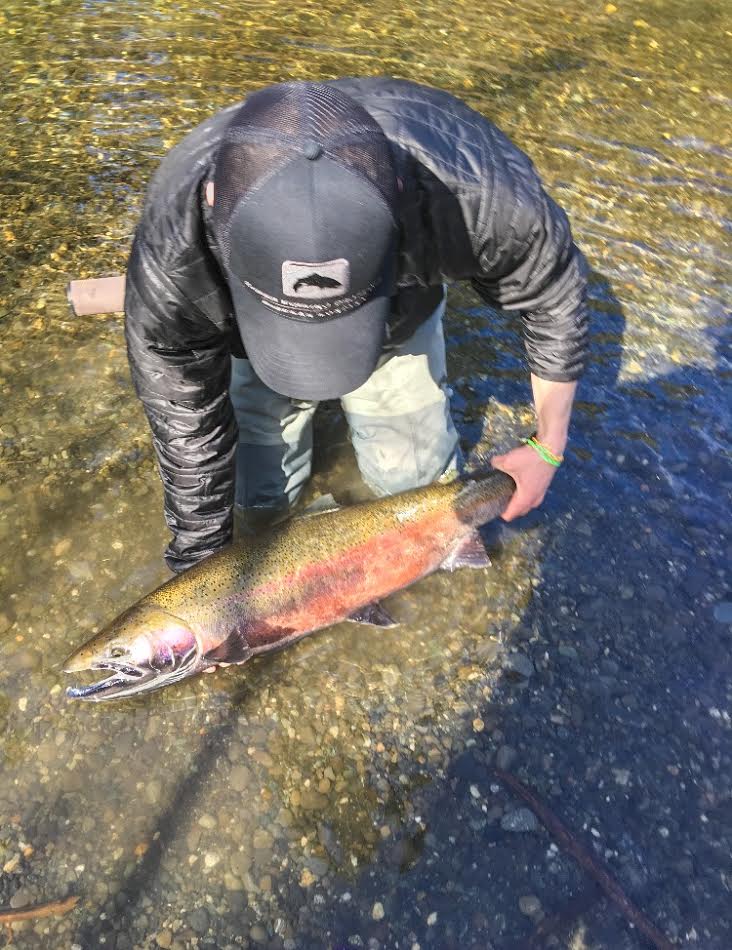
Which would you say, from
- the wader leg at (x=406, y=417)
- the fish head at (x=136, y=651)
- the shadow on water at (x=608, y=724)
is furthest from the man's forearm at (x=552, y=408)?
the fish head at (x=136, y=651)

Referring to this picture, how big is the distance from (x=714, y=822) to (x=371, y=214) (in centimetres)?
268

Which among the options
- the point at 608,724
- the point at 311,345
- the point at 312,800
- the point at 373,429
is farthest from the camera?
the point at 373,429

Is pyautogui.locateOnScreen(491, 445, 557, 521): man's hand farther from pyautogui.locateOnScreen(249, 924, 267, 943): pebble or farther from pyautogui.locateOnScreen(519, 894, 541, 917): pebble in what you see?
pyautogui.locateOnScreen(249, 924, 267, 943): pebble

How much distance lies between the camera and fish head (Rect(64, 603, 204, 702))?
3.03 m

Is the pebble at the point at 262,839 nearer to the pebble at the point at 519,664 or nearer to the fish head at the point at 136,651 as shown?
the fish head at the point at 136,651

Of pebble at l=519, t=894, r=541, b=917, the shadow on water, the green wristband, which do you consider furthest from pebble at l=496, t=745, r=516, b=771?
the green wristband

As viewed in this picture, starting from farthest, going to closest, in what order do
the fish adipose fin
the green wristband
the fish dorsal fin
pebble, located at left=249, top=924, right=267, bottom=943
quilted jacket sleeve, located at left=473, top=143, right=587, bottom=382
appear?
the fish dorsal fin < the green wristband < the fish adipose fin < pebble, located at left=249, top=924, right=267, bottom=943 < quilted jacket sleeve, located at left=473, top=143, right=587, bottom=382

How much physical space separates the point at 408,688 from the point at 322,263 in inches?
81.9

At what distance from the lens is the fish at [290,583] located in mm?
3059

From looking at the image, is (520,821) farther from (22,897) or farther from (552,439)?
(22,897)

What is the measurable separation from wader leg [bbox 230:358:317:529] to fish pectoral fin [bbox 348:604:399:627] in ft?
2.51

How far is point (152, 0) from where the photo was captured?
8766 millimetres

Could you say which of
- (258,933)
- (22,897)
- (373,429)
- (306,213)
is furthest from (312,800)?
(306,213)

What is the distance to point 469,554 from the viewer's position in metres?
3.64
